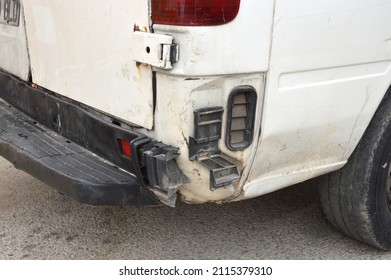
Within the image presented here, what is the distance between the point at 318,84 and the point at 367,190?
794mm

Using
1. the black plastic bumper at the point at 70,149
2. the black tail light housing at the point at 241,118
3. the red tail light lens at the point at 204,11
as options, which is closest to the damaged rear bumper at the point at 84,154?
the black plastic bumper at the point at 70,149

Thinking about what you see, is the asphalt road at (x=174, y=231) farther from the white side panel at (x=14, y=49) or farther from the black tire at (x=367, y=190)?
the white side panel at (x=14, y=49)

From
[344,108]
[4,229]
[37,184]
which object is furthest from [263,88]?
[37,184]

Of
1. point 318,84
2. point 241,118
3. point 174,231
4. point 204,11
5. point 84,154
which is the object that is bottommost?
point 174,231

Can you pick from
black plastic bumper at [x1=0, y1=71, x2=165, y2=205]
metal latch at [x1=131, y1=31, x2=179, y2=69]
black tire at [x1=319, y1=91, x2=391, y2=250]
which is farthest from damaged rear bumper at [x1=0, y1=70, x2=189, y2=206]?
black tire at [x1=319, y1=91, x2=391, y2=250]

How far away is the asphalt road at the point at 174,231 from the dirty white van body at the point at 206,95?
500 mm

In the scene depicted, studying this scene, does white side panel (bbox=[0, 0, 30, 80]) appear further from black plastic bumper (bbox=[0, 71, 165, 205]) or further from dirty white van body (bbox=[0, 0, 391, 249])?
dirty white van body (bbox=[0, 0, 391, 249])

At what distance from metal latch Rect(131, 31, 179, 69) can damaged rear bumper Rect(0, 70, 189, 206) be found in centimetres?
36

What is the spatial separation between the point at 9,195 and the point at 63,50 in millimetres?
1554

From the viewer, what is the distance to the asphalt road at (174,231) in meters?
3.13

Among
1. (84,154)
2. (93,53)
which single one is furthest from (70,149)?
(93,53)

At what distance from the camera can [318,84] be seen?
7.77 ft

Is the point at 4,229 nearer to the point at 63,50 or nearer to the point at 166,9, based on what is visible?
the point at 63,50

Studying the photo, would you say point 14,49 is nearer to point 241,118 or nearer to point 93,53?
point 93,53
